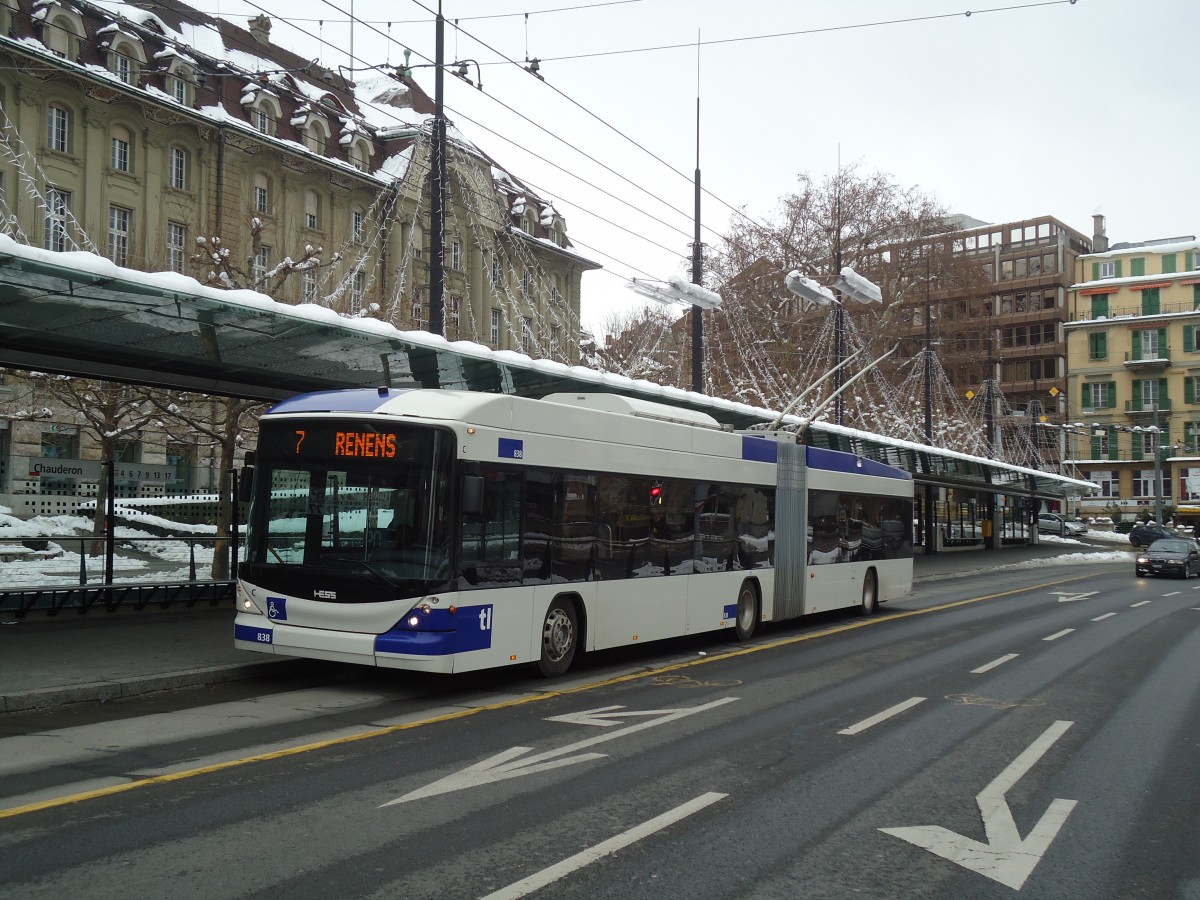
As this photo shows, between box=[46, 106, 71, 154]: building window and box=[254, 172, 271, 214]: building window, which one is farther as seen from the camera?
box=[254, 172, 271, 214]: building window

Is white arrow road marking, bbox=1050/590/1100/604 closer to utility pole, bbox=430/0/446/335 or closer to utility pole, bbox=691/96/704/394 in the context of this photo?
utility pole, bbox=691/96/704/394

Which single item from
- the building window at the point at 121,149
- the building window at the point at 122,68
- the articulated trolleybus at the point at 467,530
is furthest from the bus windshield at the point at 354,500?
the building window at the point at 122,68

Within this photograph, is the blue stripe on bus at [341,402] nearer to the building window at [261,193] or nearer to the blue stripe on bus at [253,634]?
the blue stripe on bus at [253,634]

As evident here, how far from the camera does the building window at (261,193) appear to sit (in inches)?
1786

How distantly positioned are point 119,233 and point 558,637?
3465cm

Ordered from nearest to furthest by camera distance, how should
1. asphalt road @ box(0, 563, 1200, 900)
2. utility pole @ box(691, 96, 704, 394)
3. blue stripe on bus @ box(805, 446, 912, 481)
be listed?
asphalt road @ box(0, 563, 1200, 900), blue stripe on bus @ box(805, 446, 912, 481), utility pole @ box(691, 96, 704, 394)

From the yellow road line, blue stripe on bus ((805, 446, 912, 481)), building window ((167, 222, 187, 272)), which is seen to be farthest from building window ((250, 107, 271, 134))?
the yellow road line

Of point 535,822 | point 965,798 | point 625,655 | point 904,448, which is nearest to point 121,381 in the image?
point 625,655

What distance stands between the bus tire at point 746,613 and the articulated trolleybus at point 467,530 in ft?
4.69

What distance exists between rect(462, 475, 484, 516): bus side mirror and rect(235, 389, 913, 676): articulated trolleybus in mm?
18

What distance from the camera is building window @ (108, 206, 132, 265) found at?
4003 cm

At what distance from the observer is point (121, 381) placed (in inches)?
605

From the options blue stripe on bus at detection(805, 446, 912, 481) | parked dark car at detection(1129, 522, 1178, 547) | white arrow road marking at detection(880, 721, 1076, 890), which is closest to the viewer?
white arrow road marking at detection(880, 721, 1076, 890)

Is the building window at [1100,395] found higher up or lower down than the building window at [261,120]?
lower down
